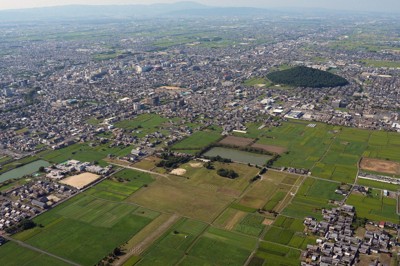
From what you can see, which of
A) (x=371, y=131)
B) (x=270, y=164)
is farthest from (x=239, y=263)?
(x=371, y=131)

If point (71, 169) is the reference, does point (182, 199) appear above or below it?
below

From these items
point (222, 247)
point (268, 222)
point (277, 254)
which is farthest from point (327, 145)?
point (222, 247)

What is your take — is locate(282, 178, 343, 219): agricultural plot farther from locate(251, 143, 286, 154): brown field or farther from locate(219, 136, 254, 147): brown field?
locate(219, 136, 254, 147): brown field

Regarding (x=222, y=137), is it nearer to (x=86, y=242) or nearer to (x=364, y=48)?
(x=86, y=242)

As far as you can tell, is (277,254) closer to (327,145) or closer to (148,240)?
(148,240)

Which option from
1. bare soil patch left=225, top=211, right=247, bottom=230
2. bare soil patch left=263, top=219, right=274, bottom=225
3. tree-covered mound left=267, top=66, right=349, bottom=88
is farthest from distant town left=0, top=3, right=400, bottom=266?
tree-covered mound left=267, top=66, right=349, bottom=88

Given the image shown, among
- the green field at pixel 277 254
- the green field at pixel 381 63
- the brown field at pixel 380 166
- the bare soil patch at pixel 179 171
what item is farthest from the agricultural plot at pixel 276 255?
the green field at pixel 381 63
